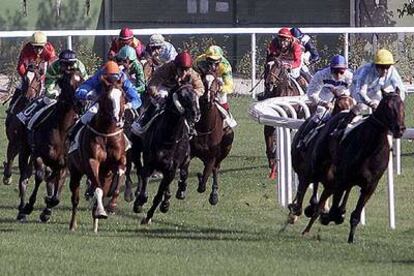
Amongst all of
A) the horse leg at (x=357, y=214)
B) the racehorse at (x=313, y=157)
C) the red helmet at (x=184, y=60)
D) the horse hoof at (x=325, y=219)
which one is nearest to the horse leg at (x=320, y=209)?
the horse hoof at (x=325, y=219)

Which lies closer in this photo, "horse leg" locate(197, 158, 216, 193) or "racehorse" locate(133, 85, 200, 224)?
"racehorse" locate(133, 85, 200, 224)

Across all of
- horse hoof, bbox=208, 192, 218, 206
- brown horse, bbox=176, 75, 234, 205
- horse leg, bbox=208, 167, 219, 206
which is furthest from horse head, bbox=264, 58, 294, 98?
horse hoof, bbox=208, 192, 218, 206

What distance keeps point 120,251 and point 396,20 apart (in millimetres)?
22195

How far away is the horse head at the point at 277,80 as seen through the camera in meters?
20.2

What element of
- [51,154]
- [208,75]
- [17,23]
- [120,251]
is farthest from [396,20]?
[120,251]

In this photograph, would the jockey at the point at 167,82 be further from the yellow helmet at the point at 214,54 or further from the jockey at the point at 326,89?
the yellow helmet at the point at 214,54

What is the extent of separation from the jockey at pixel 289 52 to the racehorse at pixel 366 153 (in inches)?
Answer: 255

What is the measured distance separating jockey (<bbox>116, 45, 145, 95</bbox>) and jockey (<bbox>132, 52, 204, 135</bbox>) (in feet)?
3.36

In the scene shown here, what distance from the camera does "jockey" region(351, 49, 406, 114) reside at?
47.9ft

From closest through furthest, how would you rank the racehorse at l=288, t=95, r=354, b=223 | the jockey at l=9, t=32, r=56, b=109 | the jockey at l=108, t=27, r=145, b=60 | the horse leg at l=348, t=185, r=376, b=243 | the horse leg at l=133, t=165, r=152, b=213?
the horse leg at l=348, t=185, r=376, b=243 → the racehorse at l=288, t=95, r=354, b=223 → the horse leg at l=133, t=165, r=152, b=213 → the jockey at l=9, t=32, r=56, b=109 → the jockey at l=108, t=27, r=145, b=60

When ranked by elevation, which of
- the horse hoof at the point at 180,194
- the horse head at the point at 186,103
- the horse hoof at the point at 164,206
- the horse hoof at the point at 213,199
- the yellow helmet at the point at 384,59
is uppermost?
the yellow helmet at the point at 384,59

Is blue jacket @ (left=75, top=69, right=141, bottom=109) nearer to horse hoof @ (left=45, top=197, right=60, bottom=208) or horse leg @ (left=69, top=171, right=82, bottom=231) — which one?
horse leg @ (left=69, top=171, right=82, bottom=231)

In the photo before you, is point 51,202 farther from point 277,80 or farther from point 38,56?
point 277,80

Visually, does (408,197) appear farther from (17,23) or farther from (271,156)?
(17,23)
